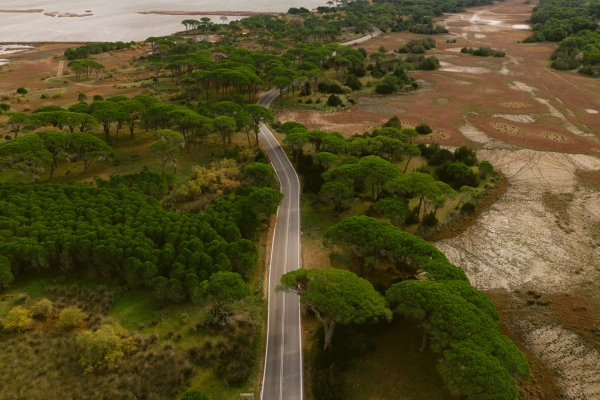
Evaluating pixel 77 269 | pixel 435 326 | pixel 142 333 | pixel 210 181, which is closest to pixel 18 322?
pixel 77 269

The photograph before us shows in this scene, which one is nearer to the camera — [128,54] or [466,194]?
[466,194]

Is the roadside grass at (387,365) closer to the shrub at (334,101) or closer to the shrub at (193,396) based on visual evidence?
the shrub at (193,396)

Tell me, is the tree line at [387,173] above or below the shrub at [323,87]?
below

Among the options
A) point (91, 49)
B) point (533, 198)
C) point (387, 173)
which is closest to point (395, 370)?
point (387, 173)

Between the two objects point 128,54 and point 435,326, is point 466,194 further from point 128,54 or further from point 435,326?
point 128,54

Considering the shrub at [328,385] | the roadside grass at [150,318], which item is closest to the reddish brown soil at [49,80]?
the roadside grass at [150,318]

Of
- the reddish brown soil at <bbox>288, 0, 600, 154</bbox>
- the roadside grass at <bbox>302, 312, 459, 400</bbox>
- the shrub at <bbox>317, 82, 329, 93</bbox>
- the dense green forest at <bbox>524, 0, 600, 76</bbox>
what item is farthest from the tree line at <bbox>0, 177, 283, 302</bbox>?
the dense green forest at <bbox>524, 0, 600, 76</bbox>
